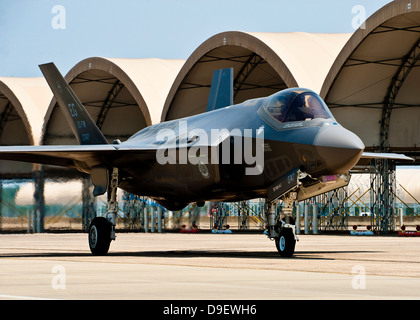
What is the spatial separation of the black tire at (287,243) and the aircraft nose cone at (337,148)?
2349 mm

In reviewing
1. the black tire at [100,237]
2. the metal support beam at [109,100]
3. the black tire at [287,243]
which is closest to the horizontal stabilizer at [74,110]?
the black tire at [100,237]

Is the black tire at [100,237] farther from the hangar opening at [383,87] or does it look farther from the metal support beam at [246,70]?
the metal support beam at [246,70]

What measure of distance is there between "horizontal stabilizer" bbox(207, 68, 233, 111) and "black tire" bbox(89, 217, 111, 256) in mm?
4647

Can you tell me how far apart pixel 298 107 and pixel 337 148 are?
4.79 feet

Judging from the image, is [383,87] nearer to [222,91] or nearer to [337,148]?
[222,91]

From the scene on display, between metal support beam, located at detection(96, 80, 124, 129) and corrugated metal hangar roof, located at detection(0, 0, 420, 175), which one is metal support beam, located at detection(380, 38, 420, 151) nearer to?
corrugated metal hangar roof, located at detection(0, 0, 420, 175)

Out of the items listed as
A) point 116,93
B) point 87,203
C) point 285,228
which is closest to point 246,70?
point 116,93

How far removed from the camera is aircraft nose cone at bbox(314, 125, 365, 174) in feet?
50.3

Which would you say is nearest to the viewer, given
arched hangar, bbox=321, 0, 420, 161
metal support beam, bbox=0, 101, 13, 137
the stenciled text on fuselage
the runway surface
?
the runway surface

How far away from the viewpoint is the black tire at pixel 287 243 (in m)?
17.3

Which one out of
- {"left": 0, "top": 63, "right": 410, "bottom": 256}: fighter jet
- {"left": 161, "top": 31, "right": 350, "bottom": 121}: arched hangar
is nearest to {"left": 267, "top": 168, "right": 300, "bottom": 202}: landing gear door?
{"left": 0, "top": 63, "right": 410, "bottom": 256}: fighter jet

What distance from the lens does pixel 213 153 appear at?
56.9 ft
